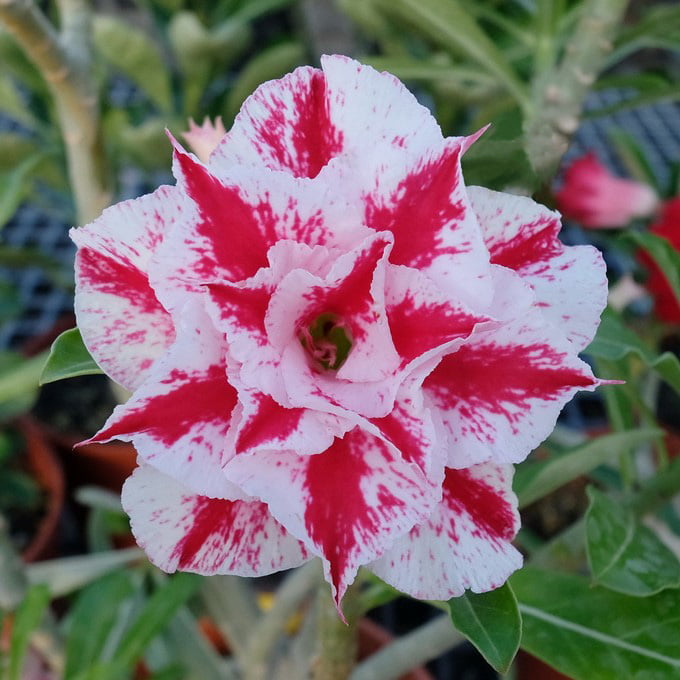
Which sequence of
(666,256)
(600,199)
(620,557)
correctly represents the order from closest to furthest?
1. (620,557)
2. (666,256)
3. (600,199)

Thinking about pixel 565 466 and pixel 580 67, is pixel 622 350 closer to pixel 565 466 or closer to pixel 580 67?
pixel 565 466

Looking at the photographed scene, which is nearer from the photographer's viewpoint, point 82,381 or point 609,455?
point 609,455

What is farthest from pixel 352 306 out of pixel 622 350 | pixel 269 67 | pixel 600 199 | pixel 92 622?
pixel 269 67

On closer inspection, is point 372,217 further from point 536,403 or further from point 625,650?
point 625,650

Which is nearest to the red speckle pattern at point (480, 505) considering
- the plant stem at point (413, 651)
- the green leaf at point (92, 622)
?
the plant stem at point (413, 651)

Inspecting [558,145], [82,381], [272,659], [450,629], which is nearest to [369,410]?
[558,145]

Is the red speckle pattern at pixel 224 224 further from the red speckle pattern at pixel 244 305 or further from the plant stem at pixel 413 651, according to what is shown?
the plant stem at pixel 413 651
